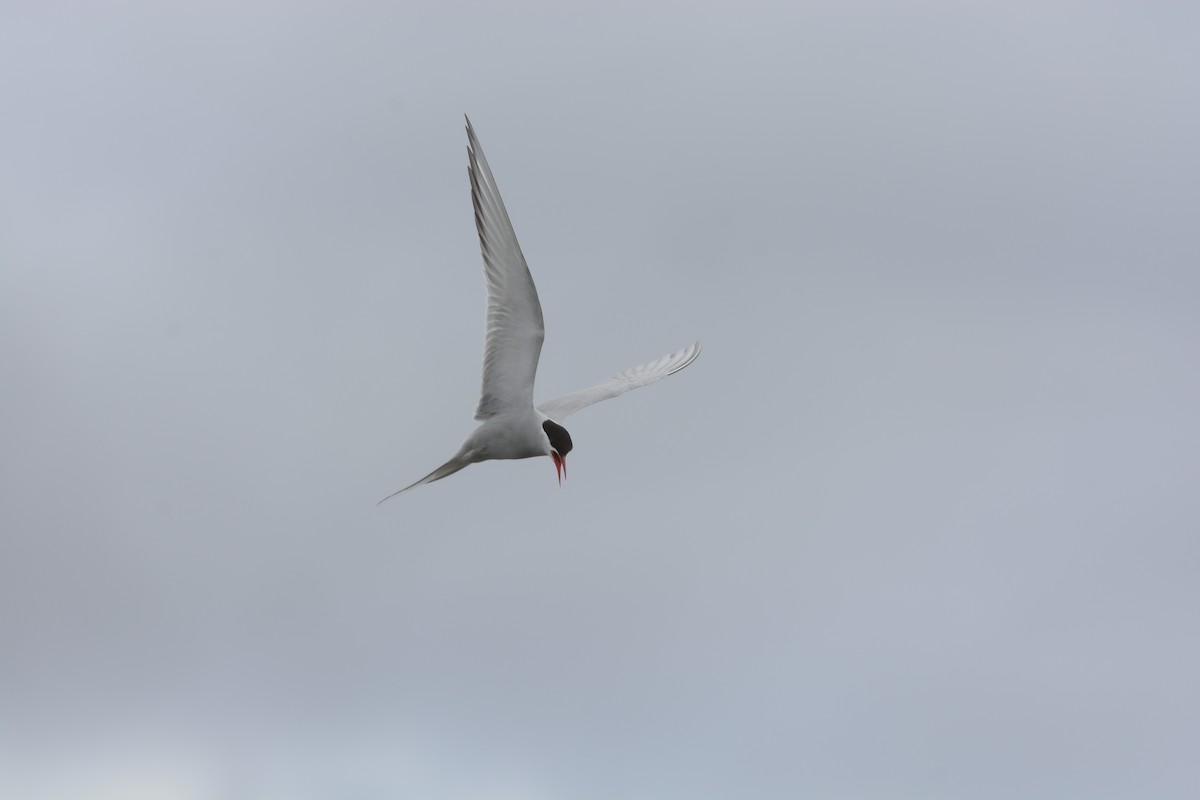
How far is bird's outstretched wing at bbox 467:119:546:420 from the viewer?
43.4 ft

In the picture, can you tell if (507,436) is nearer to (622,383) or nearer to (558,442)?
(558,442)

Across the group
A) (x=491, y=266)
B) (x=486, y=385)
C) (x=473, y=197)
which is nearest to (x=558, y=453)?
(x=486, y=385)

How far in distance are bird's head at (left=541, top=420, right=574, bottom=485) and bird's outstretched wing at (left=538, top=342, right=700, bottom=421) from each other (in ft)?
5.70

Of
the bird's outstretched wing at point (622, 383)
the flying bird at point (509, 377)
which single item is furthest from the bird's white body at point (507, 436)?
the bird's outstretched wing at point (622, 383)

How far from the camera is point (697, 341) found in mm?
19750

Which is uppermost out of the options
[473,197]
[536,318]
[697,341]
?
[473,197]

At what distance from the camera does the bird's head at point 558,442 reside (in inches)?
581

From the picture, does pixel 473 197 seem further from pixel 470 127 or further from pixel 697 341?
pixel 697 341

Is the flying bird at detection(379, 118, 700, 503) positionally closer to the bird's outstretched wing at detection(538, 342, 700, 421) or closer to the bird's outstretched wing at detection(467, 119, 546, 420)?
the bird's outstretched wing at detection(467, 119, 546, 420)

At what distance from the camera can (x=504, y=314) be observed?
47.1 ft

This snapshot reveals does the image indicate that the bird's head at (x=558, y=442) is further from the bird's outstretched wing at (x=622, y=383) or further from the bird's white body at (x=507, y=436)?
the bird's outstretched wing at (x=622, y=383)

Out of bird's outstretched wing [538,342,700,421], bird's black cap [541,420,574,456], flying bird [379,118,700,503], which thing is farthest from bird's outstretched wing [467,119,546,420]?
bird's outstretched wing [538,342,700,421]

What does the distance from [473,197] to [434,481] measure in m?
3.42

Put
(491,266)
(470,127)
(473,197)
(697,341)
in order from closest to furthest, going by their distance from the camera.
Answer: (470,127)
(473,197)
(491,266)
(697,341)
